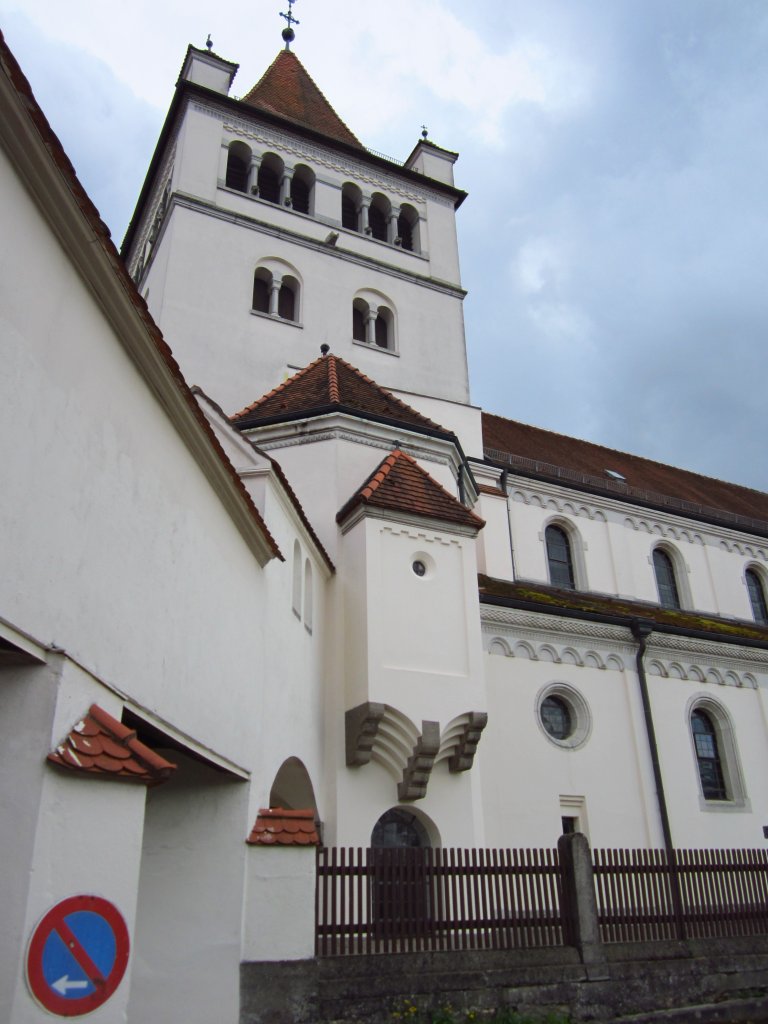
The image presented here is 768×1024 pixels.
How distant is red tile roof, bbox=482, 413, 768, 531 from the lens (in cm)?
2380

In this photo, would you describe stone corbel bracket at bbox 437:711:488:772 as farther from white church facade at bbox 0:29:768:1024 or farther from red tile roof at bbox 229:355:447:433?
red tile roof at bbox 229:355:447:433

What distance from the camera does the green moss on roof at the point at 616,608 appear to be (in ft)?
58.6

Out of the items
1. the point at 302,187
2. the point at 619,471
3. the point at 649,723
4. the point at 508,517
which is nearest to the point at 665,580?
the point at 619,471

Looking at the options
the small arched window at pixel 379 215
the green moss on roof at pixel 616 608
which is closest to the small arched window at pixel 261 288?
the small arched window at pixel 379 215

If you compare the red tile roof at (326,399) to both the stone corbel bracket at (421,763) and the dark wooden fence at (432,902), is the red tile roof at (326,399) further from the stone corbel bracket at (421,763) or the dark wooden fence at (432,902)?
the dark wooden fence at (432,902)

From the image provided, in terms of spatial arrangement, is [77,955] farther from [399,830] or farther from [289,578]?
[399,830]

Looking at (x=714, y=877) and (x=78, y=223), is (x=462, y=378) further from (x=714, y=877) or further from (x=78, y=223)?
(x=78, y=223)

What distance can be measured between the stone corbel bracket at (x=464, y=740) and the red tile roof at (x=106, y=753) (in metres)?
7.36

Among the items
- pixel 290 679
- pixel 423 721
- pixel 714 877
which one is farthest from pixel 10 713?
pixel 714 877

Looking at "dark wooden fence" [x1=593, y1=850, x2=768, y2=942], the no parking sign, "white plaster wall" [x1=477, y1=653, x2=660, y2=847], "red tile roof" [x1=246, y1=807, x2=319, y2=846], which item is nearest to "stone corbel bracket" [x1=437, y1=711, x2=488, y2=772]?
"dark wooden fence" [x1=593, y1=850, x2=768, y2=942]

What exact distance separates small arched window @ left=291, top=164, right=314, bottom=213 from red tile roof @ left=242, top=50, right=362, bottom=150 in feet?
4.45

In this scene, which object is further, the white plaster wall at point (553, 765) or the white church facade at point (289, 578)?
the white plaster wall at point (553, 765)

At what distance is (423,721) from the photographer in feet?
39.5

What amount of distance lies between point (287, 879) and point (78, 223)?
6.17m
